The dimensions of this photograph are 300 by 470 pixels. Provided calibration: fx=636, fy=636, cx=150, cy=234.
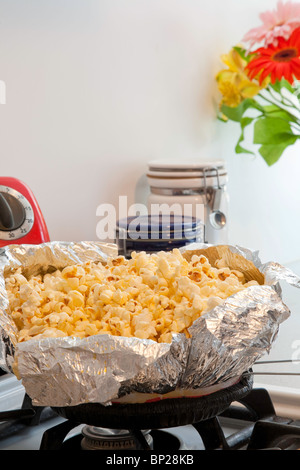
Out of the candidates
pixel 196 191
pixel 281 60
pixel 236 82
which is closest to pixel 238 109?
pixel 236 82

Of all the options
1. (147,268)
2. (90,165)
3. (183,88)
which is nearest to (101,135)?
(90,165)

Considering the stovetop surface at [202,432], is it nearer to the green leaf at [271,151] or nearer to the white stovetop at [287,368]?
the white stovetop at [287,368]

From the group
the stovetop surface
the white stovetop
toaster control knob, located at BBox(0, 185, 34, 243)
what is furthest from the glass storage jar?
the stovetop surface

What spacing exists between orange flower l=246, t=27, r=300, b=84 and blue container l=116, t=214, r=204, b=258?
556mm

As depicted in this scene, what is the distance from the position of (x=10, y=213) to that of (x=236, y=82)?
0.89 metres

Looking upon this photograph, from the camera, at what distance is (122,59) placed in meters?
1.38

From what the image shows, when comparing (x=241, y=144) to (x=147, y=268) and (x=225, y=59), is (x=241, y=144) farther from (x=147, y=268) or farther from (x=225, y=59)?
(x=147, y=268)

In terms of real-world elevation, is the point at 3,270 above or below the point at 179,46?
below

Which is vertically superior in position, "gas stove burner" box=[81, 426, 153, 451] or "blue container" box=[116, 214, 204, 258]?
"blue container" box=[116, 214, 204, 258]

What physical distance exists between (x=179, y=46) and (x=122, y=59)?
0.22 meters

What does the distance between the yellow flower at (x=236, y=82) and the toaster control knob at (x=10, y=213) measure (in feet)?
2.84

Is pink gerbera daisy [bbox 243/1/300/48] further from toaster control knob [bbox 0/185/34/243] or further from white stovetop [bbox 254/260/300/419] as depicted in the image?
toaster control knob [bbox 0/185/34/243]

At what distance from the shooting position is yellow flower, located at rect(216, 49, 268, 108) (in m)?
1.58

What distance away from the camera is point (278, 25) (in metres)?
1.44
